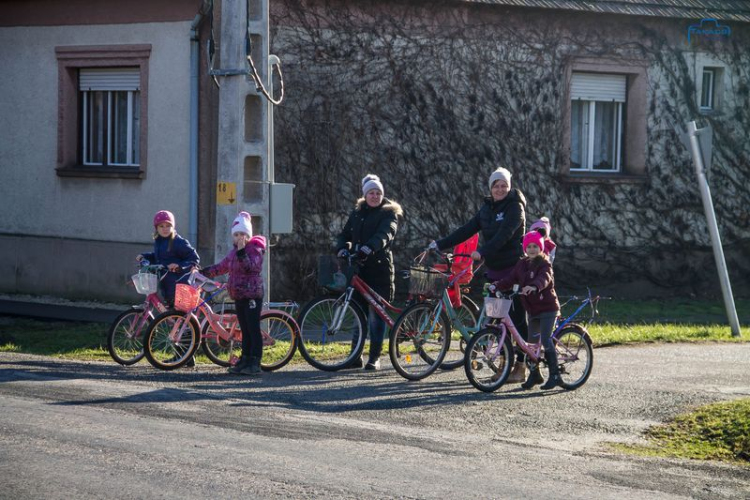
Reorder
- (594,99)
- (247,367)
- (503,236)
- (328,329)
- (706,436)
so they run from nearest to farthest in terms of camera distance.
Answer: (706,436) < (503,236) < (247,367) < (328,329) < (594,99)

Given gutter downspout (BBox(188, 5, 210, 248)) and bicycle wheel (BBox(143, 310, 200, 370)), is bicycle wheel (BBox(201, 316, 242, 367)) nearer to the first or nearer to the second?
bicycle wheel (BBox(143, 310, 200, 370))

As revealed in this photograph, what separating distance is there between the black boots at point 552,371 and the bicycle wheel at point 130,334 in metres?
3.77

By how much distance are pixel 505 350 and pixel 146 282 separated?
11.5 ft

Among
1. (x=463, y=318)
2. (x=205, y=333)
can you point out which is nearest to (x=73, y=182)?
(x=205, y=333)

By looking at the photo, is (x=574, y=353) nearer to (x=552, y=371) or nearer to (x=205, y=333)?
(x=552, y=371)

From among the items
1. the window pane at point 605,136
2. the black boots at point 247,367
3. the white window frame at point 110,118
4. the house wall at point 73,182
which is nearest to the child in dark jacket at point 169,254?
the black boots at point 247,367

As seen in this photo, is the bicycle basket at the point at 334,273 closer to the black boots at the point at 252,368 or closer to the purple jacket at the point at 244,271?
the purple jacket at the point at 244,271

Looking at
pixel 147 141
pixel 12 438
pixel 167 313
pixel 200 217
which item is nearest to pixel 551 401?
pixel 167 313

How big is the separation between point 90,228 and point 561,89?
780 centimetres

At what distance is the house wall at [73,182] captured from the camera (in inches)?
682

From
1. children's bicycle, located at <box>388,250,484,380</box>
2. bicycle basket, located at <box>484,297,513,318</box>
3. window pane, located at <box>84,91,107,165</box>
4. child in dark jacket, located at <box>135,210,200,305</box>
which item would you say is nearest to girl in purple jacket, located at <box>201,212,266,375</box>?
child in dark jacket, located at <box>135,210,200,305</box>

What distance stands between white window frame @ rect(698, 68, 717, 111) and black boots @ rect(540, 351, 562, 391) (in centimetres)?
1146

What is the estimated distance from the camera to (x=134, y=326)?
37.4ft

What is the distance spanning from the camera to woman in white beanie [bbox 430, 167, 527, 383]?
10891 mm
